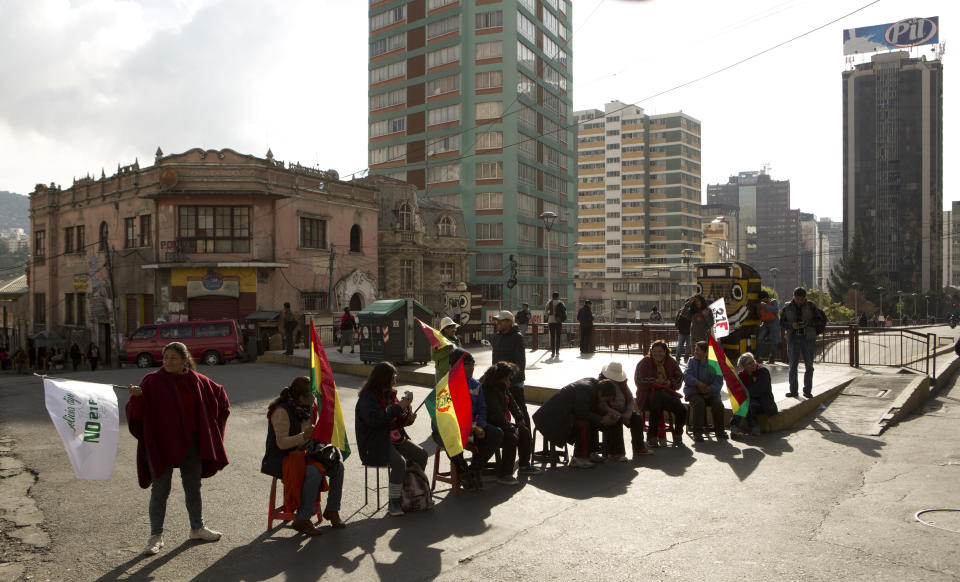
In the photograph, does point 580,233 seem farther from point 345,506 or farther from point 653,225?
point 345,506

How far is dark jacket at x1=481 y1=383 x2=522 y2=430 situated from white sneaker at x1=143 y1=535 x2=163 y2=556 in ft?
11.5

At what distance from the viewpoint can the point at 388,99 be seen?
65.6 m

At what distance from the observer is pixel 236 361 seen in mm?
26219

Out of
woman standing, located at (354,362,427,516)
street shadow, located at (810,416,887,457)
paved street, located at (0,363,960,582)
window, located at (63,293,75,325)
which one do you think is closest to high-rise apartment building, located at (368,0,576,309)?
window, located at (63,293,75,325)

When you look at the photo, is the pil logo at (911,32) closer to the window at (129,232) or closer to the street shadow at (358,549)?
the window at (129,232)

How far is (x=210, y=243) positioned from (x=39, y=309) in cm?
1940

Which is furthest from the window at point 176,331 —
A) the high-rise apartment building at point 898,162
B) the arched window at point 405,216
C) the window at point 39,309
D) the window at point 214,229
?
the high-rise apartment building at point 898,162

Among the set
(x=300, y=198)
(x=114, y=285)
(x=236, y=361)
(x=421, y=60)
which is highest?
(x=421, y=60)

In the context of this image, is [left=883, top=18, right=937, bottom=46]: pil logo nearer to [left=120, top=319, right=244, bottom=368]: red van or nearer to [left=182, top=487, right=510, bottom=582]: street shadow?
[left=120, top=319, right=244, bottom=368]: red van

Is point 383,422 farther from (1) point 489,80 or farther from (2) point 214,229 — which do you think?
(1) point 489,80

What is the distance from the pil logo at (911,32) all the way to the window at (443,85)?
9984 centimetres

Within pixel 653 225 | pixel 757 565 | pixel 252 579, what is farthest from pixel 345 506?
pixel 653 225

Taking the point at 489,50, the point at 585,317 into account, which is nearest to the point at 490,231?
the point at 489,50

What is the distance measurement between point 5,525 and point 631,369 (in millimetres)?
12906
